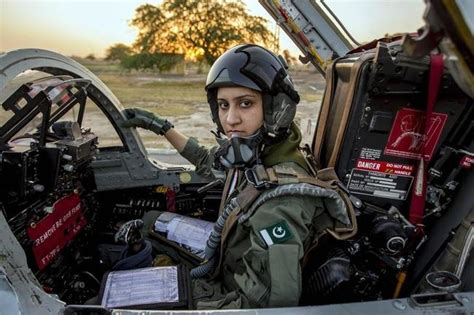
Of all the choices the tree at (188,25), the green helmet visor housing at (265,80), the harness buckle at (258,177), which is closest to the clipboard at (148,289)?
the harness buckle at (258,177)

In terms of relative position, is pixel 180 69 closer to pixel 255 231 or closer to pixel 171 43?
pixel 171 43

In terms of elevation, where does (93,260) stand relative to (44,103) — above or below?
below

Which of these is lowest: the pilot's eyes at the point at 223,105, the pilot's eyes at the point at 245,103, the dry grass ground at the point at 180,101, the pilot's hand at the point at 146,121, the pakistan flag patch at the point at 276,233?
the dry grass ground at the point at 180,101

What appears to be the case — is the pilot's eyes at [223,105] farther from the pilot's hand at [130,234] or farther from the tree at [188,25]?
the tree at [188,25]

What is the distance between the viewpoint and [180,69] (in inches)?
938

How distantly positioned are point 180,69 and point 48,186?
74.3 feet

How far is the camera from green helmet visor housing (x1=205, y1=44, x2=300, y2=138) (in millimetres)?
1586

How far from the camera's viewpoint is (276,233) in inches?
54.3

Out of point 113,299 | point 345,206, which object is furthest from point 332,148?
point 113,299

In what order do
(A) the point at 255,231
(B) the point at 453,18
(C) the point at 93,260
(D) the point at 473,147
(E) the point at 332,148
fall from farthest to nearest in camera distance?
(C) the point at 93,260 < (E) the point at 332,148 < (D) the point at 473,147 < (A) the point at 255,231 < (B) the point at 453,18

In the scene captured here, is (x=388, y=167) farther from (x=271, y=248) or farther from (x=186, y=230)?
(x=186, y=230)

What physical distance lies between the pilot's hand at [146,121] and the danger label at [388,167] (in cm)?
136

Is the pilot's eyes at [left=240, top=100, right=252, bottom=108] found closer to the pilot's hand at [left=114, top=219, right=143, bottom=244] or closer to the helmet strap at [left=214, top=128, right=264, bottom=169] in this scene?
the helmet strap at [left=214, top=128, right=264, bottom=169]

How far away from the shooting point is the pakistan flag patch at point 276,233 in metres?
1.37
